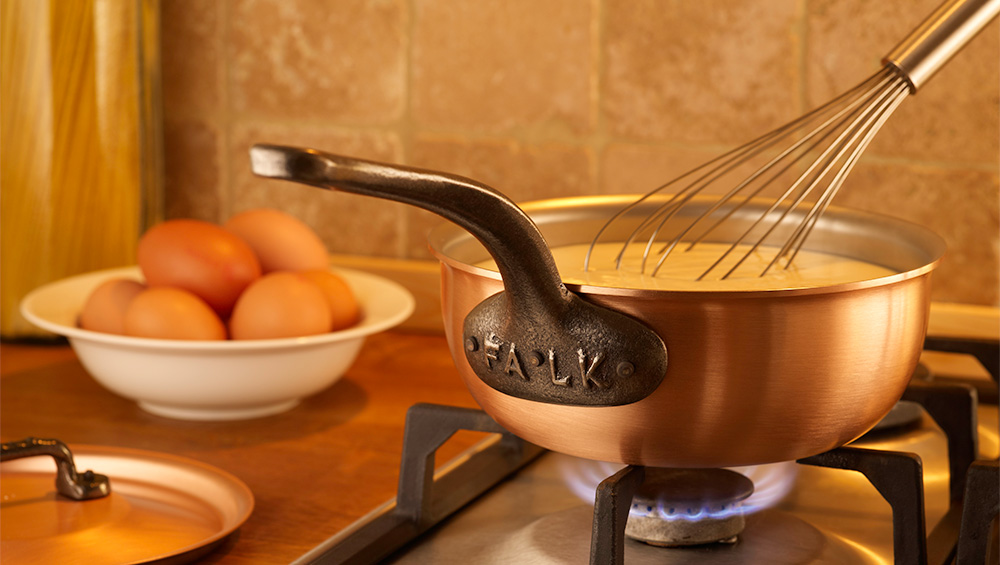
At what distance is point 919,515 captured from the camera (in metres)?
0.46

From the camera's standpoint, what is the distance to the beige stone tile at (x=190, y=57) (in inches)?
38.4

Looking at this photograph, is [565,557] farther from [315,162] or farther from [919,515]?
[315,162]

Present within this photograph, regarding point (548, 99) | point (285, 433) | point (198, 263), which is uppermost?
point (548, 99)

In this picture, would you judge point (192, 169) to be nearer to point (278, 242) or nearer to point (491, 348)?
point (278, 242)

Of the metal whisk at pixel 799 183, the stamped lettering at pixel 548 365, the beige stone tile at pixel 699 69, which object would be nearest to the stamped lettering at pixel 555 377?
the stamped lettering at pixel 548 365

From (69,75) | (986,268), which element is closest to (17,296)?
(69,75)

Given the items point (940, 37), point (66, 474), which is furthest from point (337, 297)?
point (940, 37)

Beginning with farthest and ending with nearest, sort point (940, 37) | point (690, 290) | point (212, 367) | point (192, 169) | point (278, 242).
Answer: point (192, 169), point (278, 242), point (212, 367), point (940, 37), point (690, 290)

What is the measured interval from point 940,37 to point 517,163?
1.55ft

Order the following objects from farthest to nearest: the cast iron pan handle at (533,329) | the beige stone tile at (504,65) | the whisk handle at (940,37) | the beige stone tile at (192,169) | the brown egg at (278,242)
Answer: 1. the beige stone tile at (192,169)
2. the beige stone tile at (504,65)
3. the brown egg at (278,242)
4. the whisk handle at (940,37)
5. the cast iron pan handle at (533,329)

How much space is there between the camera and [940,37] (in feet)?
1.61

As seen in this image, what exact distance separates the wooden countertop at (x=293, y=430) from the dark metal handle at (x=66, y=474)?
0.08 metres

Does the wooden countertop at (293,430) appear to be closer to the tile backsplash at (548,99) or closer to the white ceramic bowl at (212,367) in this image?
the white ceramic bowl at (212,367)

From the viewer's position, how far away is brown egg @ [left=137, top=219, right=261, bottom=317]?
2.34ft
